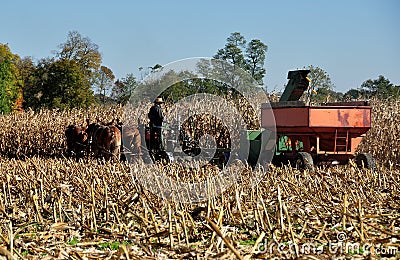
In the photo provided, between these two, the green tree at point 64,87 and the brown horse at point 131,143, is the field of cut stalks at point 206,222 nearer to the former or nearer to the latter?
the brown horse at point 131,143

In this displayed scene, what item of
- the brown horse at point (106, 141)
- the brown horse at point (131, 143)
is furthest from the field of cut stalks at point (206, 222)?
the brown horse at point (106, 141)

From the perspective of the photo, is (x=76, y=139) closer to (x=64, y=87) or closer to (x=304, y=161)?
(x=304, y=161)

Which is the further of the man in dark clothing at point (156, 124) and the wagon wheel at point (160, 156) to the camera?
the man in dark clothing at point (156, 124)

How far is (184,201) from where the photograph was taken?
7.69 m

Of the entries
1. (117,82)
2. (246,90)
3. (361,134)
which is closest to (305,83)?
(361,134)

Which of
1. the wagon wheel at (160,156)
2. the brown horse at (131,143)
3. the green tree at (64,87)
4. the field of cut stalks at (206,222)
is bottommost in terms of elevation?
the field of cut stalks at (206,222)

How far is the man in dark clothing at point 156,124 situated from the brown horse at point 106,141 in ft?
4.09

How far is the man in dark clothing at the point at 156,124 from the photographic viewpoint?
15.0m

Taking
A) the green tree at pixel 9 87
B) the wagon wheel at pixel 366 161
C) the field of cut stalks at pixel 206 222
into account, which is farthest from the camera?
the green tree at pixel 9 87

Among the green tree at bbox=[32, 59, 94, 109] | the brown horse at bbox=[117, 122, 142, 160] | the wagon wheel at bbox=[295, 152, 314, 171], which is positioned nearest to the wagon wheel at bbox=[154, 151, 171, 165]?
the brown horse at bbox=[117, 122, 142, 160]

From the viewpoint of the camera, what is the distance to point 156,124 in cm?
1520

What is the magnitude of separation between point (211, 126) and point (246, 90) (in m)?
1.82

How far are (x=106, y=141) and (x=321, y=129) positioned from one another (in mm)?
5903

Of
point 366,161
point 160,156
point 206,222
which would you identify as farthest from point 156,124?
point 206,222
